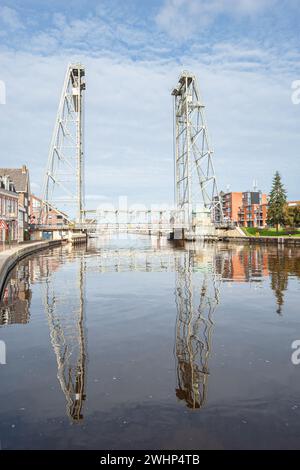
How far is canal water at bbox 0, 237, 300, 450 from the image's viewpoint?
17.9 feet

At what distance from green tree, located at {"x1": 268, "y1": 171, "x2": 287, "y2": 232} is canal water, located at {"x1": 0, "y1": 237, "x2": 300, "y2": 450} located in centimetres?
7990

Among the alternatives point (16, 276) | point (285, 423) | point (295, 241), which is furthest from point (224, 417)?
point (295, 241)

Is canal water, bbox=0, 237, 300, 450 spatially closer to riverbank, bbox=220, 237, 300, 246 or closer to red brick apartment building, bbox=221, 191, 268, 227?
riverbank, bbox=220, 237, 300, 246

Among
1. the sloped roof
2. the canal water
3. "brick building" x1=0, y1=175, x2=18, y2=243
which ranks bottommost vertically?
the canal water

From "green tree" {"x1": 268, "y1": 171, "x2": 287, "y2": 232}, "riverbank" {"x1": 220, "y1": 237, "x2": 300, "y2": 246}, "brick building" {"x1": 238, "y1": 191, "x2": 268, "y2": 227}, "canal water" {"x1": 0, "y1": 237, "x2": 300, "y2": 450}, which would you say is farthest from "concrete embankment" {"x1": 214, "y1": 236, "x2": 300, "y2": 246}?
"brick building" {"x1": 238, "y1": 191, "x2": 268, "y2": 227}

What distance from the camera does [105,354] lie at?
8828mm

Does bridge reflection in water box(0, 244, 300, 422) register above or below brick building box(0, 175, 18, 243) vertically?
below

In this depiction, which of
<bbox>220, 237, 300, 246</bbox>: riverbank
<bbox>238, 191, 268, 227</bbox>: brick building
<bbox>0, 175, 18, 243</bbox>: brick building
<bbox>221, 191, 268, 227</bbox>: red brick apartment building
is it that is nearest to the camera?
<bbox>0, 175, 18, 243</bbox>: brick building

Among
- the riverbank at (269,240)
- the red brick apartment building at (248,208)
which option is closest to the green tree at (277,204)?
the riverbank at (269,240)

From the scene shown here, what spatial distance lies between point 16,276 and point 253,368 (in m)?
19.3

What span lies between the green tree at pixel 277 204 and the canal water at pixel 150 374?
79904 millimetres

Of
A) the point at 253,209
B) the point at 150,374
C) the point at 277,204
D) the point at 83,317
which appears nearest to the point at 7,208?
the point at 83,317

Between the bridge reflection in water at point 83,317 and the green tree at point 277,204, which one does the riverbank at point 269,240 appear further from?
the bridge reflection in water at point 83,317
